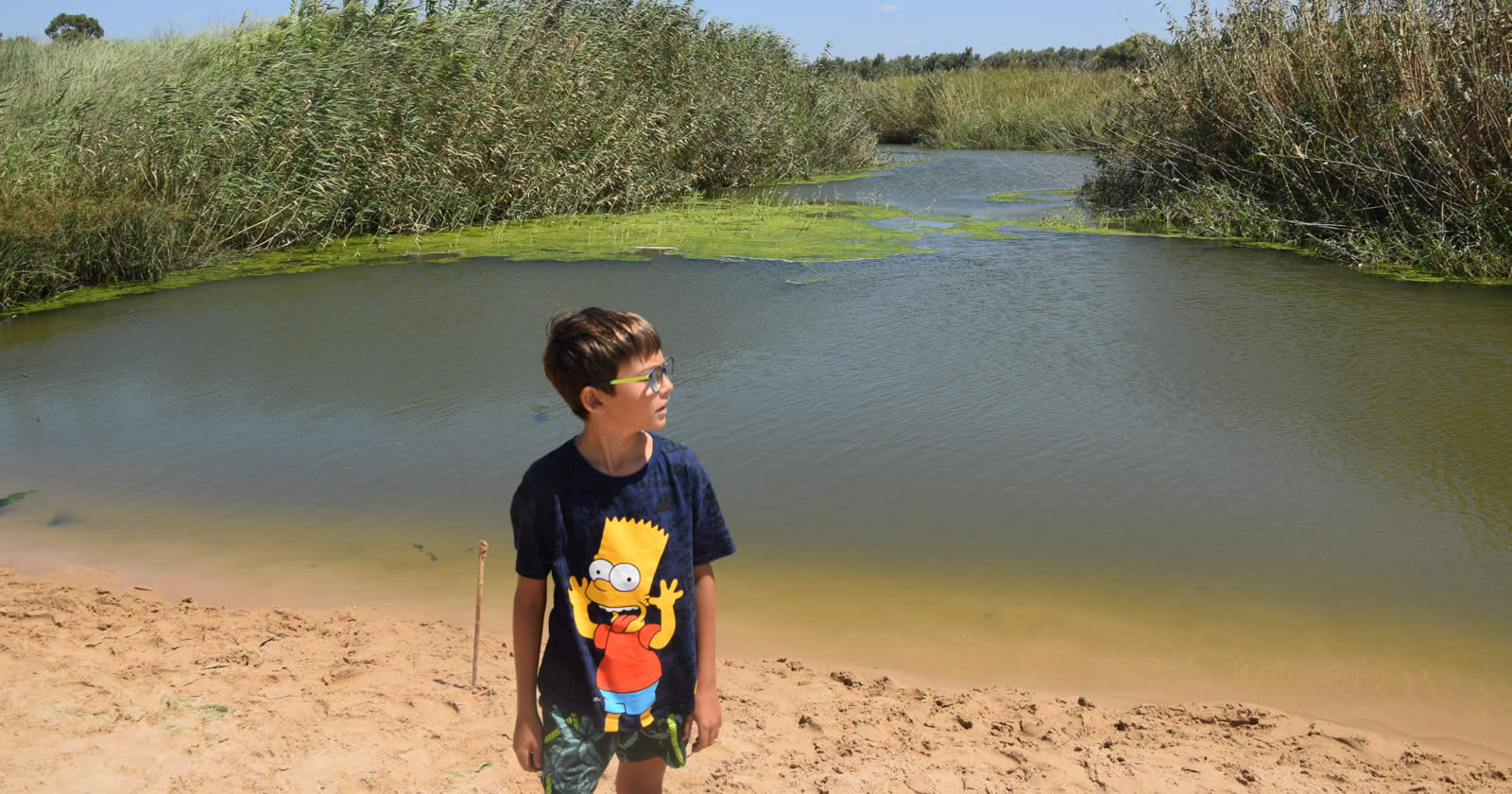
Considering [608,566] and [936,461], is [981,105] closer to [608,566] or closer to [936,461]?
[936,461]

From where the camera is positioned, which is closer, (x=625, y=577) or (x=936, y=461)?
(x=625, y=577)

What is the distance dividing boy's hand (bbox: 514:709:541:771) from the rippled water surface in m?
1.65

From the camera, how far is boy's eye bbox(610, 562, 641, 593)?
80.4 inches

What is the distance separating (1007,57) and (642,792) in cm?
4585

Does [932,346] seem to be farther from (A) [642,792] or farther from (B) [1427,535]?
(A) [642,792]

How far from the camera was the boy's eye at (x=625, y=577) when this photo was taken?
2.04m

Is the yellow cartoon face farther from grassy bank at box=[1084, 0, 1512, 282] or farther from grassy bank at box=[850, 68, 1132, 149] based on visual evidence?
grassy bank at box=[850, 68, 1132, 149]

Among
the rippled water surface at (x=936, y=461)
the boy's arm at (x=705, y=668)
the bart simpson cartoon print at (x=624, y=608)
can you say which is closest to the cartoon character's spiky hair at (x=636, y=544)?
the bart simpson cartoon print at (x=624, y=608)

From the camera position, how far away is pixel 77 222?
10.1 metres

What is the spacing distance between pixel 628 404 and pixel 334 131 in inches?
439

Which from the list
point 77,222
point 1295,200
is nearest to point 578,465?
point 77,222

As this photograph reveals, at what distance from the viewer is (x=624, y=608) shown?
6.77ft

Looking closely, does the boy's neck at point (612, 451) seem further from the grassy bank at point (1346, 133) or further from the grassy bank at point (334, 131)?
the grassy bank at point (1346, 133)

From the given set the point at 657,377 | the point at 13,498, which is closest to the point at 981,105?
the point at 13,498
